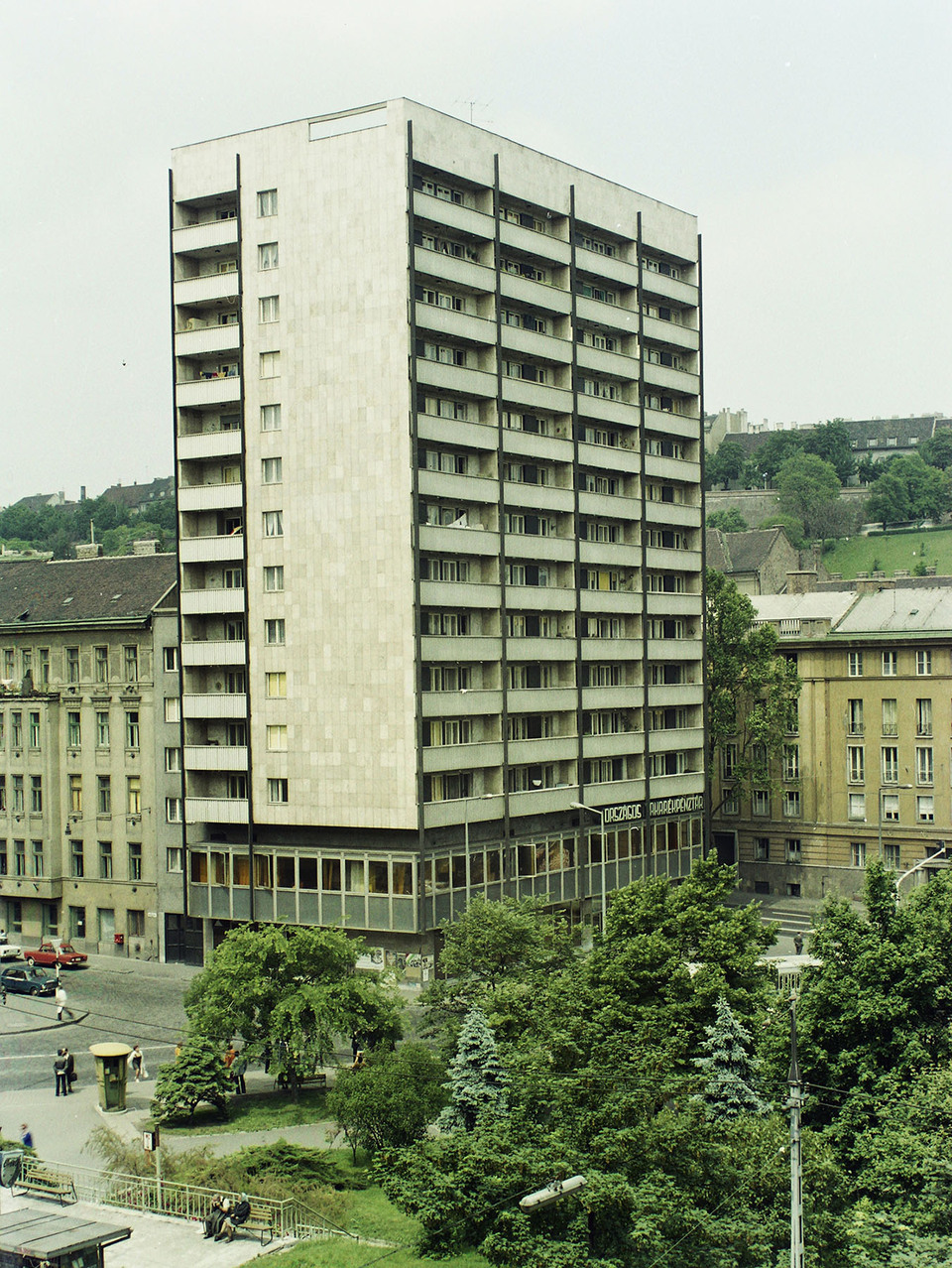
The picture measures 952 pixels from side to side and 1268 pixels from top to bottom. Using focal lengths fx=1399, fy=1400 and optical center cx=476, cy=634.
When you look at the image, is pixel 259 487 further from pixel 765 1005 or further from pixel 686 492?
pixel 765 1005

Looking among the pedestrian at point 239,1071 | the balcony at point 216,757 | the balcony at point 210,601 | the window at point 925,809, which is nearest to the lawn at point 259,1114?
the pedestrian at point 239,1071

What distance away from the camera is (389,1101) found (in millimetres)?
45656

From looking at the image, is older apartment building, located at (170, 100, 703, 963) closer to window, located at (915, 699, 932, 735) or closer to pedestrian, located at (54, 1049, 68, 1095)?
pedestrian, located at (54, 1049, 68, 1095)

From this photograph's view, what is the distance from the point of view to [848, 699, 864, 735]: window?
9981cm

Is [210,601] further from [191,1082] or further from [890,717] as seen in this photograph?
[890,717]

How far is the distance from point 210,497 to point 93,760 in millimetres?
19750

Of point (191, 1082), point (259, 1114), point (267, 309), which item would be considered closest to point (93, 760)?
point (267, 309)

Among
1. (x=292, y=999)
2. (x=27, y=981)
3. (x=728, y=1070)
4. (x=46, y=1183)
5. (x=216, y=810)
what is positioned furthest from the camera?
(x=216, y=810)

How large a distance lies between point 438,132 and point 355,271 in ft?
30.7

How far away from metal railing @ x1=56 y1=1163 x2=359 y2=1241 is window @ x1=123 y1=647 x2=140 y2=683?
44.3 m

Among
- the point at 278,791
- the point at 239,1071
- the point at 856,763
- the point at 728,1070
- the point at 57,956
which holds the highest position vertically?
the point at 278,791

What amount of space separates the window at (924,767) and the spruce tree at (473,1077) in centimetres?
6022

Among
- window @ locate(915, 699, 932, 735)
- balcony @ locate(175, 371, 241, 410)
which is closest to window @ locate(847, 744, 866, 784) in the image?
window @ locate(915, 699, 932, 735)

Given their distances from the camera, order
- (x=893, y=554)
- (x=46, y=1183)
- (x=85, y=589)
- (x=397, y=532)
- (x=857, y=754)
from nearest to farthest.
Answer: (x=46, y=1183), (x=397, y=532), (x=85, y=589), (x=857, y=754), (x=893, y=554)
